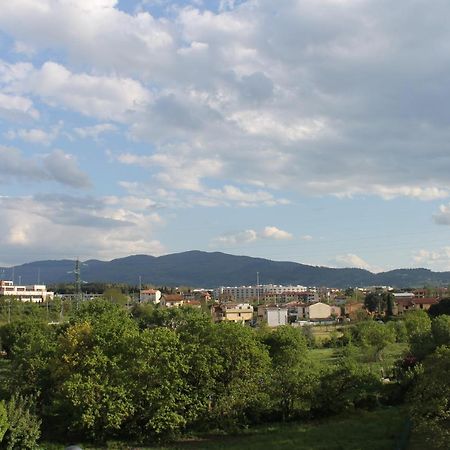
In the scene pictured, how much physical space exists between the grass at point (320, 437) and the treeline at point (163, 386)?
103 cm

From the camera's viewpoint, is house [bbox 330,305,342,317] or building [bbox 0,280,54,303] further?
building [bbox 0,280,54,303]

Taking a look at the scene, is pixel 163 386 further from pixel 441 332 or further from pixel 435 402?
pixel 441 332

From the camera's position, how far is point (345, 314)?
115312 mm

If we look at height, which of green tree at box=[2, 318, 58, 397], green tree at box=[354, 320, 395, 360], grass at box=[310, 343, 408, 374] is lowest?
grass at box=[310, 343, 408, 374]

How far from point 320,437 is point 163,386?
22.9ft

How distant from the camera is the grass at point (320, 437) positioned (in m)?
21.7

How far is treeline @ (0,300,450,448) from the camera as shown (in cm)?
2375

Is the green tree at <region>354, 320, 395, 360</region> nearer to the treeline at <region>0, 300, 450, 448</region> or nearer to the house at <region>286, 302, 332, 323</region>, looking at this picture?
the treeline at <region>0, 300, 450, 448</region>

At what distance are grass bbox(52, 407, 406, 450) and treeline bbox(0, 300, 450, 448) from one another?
1033 millimetres

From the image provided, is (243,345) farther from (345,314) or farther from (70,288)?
(70,288)

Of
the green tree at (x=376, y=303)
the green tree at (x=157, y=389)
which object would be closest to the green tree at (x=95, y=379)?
the green tree at (x=157, y=389)

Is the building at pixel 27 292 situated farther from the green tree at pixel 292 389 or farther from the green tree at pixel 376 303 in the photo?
the green tree at pixel 292 389

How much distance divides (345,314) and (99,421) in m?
97.0

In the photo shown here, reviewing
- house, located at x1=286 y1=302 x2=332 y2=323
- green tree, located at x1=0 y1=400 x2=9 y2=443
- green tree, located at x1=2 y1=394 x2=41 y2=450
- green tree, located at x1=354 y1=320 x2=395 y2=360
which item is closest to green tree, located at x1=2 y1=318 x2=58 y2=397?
green tree, located at x1=2 y1=394 x2=41 y2=450
